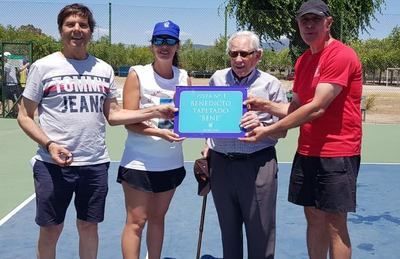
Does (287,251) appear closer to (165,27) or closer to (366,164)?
(165,27)

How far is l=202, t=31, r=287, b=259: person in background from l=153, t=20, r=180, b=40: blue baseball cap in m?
0.38

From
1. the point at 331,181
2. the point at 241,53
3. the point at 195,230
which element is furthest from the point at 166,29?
the point at 195,230

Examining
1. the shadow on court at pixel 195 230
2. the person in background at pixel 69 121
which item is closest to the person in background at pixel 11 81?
the shadow on court at pixel 195 230

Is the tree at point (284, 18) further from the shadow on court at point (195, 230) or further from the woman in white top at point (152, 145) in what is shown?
the woman in white top at point (152, 145)

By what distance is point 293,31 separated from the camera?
16.2 metres

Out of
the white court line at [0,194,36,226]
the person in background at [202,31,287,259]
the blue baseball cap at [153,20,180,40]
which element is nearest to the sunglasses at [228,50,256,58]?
the person in background at [202,31,287,259]

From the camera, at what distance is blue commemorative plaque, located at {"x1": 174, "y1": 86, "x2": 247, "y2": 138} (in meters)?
3.21

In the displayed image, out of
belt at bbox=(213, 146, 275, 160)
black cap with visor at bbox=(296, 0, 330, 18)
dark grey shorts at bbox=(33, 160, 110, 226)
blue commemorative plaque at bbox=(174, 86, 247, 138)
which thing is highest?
black cap with visor at bbox=(296, 0, 330, 18)

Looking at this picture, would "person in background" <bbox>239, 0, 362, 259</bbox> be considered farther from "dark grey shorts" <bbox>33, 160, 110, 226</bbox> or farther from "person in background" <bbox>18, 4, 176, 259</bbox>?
"dark grey shorts" <bbox>33, 160, 110, 226</bbox>

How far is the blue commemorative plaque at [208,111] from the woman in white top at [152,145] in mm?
124

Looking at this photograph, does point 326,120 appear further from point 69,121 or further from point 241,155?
point 69,121

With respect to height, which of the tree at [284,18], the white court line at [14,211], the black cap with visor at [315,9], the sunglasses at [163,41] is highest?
the tree at [284,18]

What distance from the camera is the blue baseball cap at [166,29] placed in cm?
334

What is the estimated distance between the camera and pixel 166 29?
3.33 metres
